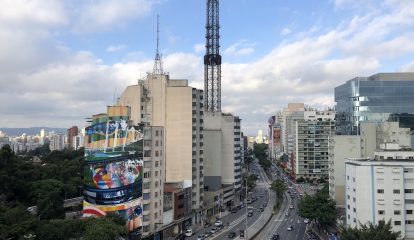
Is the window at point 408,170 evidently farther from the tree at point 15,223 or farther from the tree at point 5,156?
the tree at point 5,156

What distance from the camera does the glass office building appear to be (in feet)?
342

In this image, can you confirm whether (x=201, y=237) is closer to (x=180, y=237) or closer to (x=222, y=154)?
(x=180, y=237)

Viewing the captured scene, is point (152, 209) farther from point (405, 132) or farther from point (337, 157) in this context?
point (405, 132)

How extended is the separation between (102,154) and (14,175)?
69.0 feet

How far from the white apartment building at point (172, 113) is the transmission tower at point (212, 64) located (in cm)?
3738

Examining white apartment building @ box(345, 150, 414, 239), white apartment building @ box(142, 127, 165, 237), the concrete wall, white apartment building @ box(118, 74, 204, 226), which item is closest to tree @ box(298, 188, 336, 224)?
white apartment building @ box(345, 150, 414, 239)

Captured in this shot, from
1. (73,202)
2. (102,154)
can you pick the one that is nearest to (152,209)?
(102,154)

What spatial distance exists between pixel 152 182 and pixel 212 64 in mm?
61997

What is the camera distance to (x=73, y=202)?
78.7 meters

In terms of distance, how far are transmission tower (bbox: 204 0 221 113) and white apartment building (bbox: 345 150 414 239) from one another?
6673 cm

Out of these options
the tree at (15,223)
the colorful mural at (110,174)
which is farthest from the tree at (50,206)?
the tree at (15,223)

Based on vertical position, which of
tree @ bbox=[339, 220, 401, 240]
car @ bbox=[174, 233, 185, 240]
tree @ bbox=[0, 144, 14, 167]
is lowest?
car @ bbox=[174, 233, 185, 240]

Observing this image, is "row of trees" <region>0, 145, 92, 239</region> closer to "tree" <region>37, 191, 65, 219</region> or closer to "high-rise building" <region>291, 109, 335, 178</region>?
"tree" <region>37, 191, 65, 219</region>

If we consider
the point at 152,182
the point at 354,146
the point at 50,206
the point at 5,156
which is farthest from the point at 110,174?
the point at 354,146
